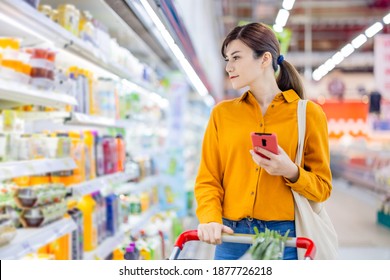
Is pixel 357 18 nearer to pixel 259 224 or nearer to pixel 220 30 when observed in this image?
pixel 220 30

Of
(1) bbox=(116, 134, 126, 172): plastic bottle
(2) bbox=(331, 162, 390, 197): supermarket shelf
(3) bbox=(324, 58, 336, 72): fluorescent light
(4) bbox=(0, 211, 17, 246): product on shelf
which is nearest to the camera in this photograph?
(4) bbox=(0, 211, 17, 246): product on shelf

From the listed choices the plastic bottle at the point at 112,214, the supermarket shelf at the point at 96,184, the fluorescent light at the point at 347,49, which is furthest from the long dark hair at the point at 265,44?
the fluorescent light at the point at 347,49

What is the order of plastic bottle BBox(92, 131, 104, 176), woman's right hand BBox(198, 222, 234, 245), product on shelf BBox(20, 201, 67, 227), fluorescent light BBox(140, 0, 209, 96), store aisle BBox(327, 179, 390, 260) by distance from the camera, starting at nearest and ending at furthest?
woman's right hand BBox(198, 222, 234, 245), fluorescent light BBox(140, 0, 209, 96), product on shelf BBox(20, 201, 67, 227), plastic bottle BBox(92, 131, 104, 176), store aisle BBox(327, 179, 390, 260)

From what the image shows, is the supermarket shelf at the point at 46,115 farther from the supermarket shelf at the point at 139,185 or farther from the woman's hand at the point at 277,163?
the woman's hand at the point at 277,163

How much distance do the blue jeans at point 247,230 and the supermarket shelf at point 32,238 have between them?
89cm

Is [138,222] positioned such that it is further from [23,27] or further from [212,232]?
[212,232]

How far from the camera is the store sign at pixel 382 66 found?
24.5 feet

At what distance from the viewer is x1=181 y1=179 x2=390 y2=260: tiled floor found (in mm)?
2120

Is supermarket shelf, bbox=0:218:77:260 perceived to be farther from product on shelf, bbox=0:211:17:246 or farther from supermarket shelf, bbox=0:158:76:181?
supermarket shelf, bbox=0:158:76:181

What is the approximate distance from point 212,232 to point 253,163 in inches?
11.5

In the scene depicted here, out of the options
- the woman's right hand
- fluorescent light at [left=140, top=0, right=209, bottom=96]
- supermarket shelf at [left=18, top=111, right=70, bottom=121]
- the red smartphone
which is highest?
fluorescent light at [left=140, top=0, right=209, bottom=96]

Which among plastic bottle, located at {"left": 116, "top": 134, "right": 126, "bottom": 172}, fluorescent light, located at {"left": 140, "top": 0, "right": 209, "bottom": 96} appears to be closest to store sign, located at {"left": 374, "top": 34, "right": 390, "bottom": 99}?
fluorescent light, located at {"left": 140, "top": 0, "right": 209, "bottom": 96}

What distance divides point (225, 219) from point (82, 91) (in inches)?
67.6

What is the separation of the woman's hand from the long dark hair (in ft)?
1.09
